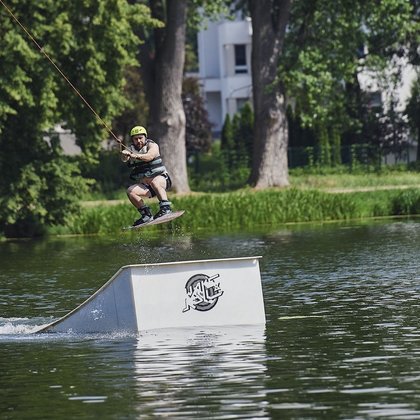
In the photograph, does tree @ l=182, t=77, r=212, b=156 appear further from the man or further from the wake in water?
the wake in water

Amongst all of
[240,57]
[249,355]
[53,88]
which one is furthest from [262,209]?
[240,57]

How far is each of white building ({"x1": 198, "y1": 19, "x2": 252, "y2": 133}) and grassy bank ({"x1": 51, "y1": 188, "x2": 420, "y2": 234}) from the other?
44042 millimetres

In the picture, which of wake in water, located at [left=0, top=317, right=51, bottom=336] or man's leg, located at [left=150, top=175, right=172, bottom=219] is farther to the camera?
man's leg, located at [left=150, top=175, right=172, bottom=219]

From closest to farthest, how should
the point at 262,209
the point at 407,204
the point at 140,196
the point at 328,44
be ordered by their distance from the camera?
the point at 140,196
the point at 262,209
the point at 407,204
the point at 328,44

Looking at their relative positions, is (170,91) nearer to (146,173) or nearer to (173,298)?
(146,173)

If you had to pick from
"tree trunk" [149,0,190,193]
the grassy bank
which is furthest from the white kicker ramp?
"tree trunk" [149,0,190,193]

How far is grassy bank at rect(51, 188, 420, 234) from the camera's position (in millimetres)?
50562

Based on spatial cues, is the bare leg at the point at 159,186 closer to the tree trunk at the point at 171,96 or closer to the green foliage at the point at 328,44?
the tree trunk at the point at 171,96

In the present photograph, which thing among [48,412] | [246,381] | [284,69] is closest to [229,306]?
[246,381]

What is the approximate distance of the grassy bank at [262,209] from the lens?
50562 millimetres

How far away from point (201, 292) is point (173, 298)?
402 millimetres

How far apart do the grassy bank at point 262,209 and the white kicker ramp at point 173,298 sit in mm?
24775

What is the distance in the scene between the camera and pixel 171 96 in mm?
58250

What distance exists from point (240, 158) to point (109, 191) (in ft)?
35.2
